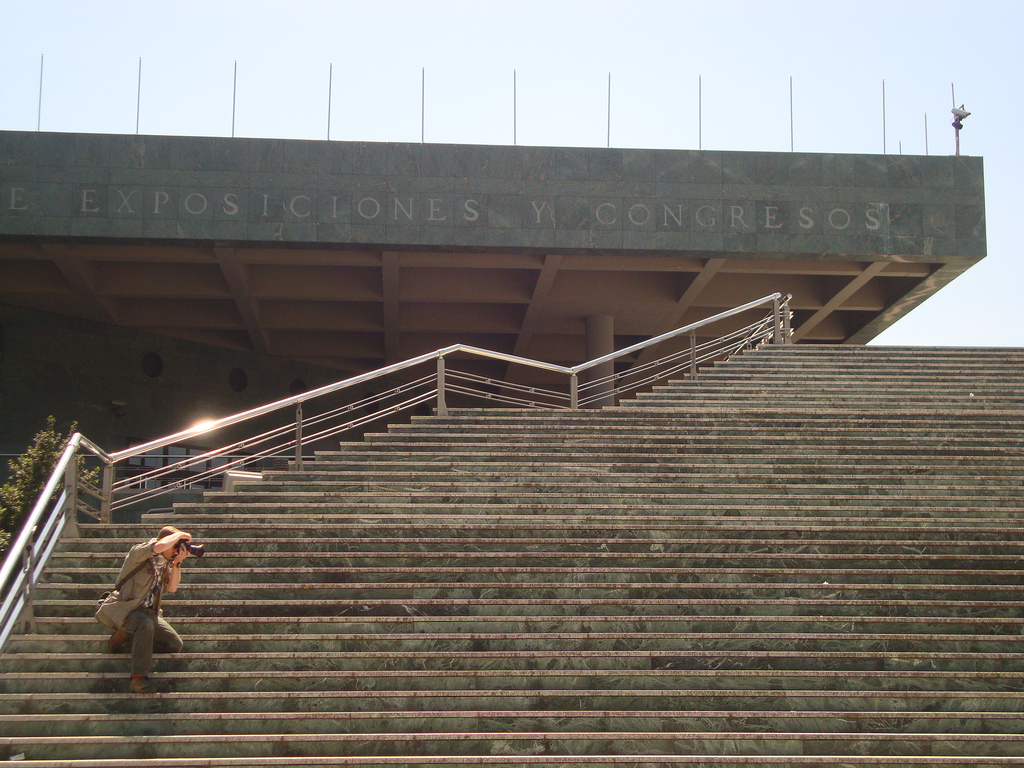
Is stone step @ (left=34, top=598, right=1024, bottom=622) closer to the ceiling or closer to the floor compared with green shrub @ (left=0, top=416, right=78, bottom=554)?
closer to the floor

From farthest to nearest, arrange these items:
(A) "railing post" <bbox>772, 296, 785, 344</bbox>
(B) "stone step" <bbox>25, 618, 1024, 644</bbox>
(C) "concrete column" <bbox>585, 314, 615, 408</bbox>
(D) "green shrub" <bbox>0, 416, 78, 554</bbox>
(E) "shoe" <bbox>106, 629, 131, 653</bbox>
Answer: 1. (C) "concrete column" <bbox>585, 314, 615, 408</bbox>
2. (A) "railing post" <bbox>772, 296, 785, 344</bbox>
3. (D) "green shrub" <bbox>0, 416, 78, 554</bbox>
4. (B) "stone step" <bbox>25, 618, 1024, 644</bbox>
5. (E) "shoe" <bbox>106, 629, 131, 653</bbox>

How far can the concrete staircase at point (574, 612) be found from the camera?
6.46m

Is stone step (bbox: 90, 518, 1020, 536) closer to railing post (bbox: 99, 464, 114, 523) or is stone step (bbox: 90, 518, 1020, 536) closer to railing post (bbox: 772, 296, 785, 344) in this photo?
railing post (bbox: 99, 464, 114, 523)

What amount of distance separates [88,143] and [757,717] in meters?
16.3

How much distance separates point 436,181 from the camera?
1895 cm

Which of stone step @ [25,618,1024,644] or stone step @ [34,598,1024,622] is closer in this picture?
stone step @ [25,618,1024,644]

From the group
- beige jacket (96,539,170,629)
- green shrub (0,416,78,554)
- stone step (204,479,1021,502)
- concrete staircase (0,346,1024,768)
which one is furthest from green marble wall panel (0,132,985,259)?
beige jacket (96,539,170,629)

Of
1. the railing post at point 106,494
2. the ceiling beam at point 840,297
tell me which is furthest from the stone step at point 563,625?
the ceiling beam at point 840,297

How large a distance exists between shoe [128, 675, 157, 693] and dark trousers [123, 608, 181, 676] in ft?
0.11

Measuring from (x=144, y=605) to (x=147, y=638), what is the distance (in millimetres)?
239

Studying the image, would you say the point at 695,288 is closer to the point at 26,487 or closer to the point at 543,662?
the point at 26,487

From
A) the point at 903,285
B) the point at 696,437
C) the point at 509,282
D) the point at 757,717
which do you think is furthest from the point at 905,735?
the point at 903,285

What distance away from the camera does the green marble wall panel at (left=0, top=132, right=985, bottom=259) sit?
59.6 ft

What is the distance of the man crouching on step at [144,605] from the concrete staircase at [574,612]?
17cm
